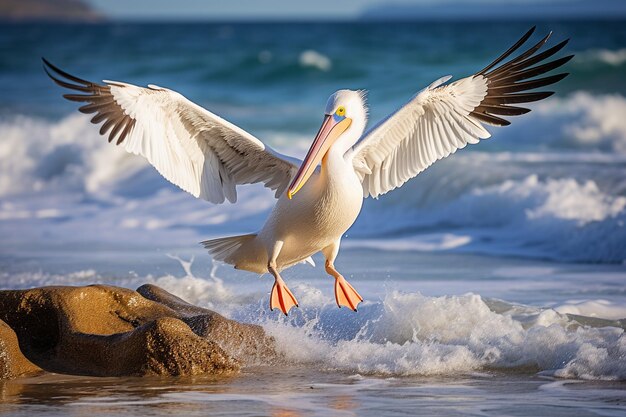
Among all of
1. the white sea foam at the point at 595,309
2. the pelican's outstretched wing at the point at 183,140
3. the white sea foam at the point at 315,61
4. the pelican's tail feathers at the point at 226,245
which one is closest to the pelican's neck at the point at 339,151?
the pelican's outstretched wing at the point at 183,140

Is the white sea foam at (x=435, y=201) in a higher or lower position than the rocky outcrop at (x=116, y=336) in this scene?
higher

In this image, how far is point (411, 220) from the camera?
16281mm

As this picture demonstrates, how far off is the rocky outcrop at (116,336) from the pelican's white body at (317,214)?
3.50 feet

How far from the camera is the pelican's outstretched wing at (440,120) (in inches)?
373

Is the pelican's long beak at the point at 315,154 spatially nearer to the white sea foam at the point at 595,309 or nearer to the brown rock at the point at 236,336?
the brown rock at the point at 236,336

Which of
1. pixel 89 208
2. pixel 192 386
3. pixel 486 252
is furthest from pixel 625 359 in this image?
pixel 89 208

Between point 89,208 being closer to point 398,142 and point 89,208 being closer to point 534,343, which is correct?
point 398,142

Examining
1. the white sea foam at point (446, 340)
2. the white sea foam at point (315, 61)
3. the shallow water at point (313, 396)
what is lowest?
the shallow water at point (313, 396)

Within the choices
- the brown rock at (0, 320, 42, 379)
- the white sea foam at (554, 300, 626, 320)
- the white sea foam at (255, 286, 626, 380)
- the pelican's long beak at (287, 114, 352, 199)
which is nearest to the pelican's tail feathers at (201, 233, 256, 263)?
the white sea foam at (255, 286, 626, 380)

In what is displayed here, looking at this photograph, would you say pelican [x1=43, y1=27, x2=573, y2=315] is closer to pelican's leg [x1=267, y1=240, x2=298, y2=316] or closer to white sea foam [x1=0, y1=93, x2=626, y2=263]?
pelican's leg [x1=267, y1=240, x2=298, y2=316]

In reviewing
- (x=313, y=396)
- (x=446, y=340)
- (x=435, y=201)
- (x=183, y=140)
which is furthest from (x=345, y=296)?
(x=435, y=201)

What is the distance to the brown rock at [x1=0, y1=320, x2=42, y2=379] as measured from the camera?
7.53 meters

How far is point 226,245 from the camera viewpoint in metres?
9.62

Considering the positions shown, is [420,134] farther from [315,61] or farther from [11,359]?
[315,61]
